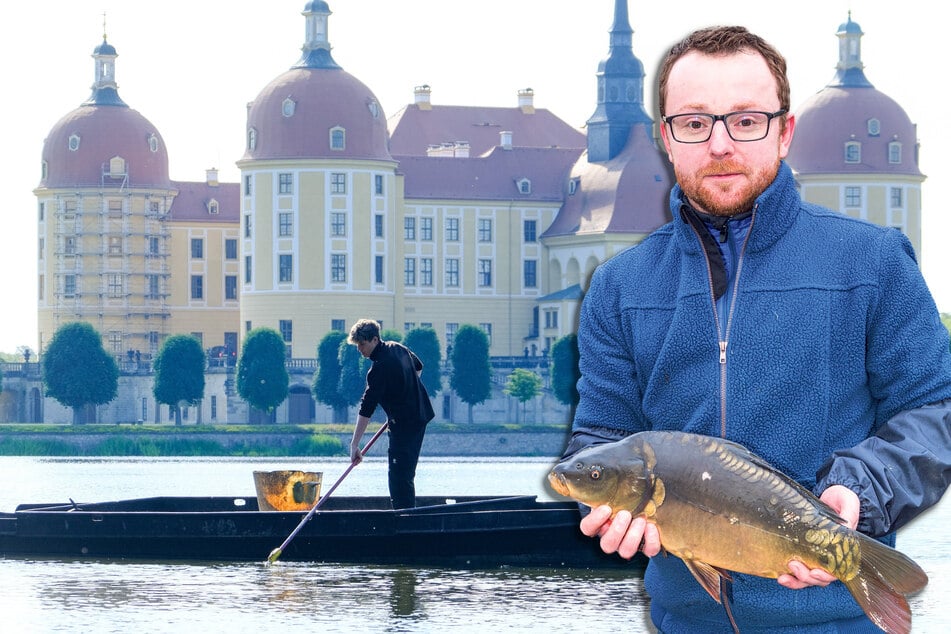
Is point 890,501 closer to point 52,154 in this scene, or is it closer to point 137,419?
point 137,419

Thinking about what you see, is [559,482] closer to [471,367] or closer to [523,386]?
[471,367]

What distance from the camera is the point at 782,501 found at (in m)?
3.01

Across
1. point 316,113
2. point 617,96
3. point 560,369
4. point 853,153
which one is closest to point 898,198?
point 853,153

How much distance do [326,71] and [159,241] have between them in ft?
→ 41.4

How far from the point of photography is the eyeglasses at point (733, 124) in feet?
10.7

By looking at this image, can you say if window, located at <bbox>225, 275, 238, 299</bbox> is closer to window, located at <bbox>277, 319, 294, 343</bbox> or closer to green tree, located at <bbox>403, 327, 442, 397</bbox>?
window, located at <bbox>277, 319, 294, 343</bbox>

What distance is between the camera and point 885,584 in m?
2.97

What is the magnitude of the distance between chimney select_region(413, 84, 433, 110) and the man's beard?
104486mm

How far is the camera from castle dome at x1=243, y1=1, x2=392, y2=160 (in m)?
93.9

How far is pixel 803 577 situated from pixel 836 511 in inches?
4.0

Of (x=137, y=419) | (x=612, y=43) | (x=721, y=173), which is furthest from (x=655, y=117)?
(x=612, y=43)

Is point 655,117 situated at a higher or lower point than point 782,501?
higher

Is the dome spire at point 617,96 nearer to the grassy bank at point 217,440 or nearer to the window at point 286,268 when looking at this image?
the window at point 286,268

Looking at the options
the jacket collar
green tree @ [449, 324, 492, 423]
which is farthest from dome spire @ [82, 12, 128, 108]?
the jacket collar
